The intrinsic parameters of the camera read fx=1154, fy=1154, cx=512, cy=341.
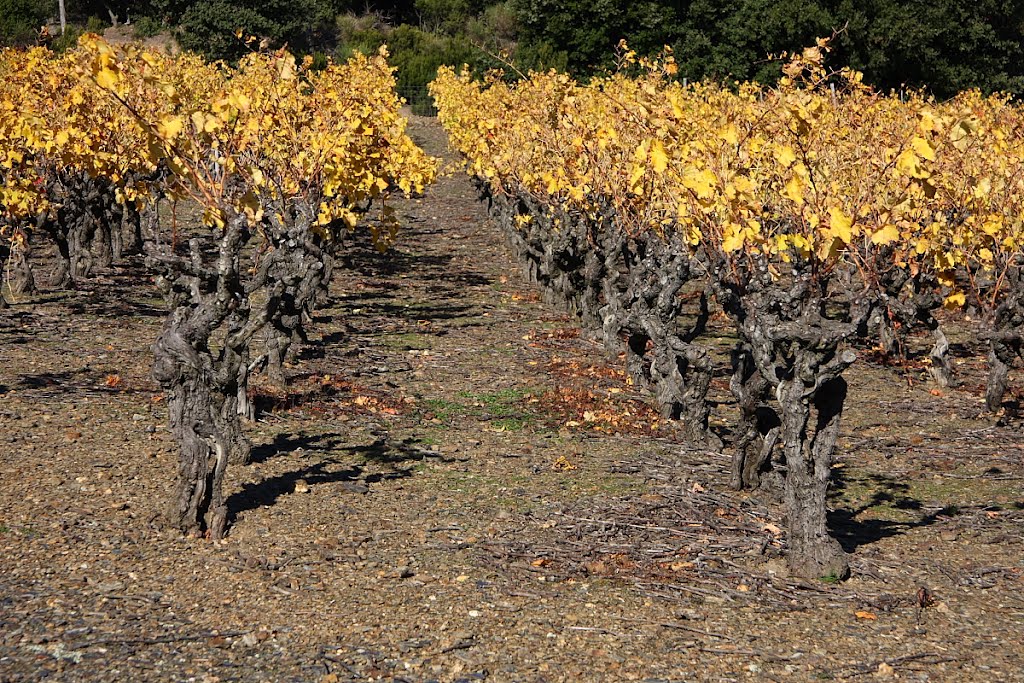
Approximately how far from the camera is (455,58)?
6750 cm

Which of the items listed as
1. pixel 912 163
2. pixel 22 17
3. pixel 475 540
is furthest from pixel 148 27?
pixel 912 163

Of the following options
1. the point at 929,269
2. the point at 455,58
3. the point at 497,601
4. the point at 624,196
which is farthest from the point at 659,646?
the point at 455,58

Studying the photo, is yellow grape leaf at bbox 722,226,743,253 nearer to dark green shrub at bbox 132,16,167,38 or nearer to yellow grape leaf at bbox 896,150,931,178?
yellow grape leaf at bbox 896,150,931,178

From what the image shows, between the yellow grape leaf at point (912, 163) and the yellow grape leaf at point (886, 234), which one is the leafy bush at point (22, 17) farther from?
the yellow grape leaf at point (912, 163)

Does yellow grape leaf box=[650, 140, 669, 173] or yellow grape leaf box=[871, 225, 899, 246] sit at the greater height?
yellow grape leaf box=[650, 140, 669, 173]

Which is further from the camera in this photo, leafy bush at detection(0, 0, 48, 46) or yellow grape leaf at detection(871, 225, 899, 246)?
leafy bush at detection(0, 0, 48, 46)

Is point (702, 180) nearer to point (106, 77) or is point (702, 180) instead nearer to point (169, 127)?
point (169, 127)

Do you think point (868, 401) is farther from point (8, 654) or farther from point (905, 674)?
point (8, 654)

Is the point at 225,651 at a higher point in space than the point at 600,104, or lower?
lower

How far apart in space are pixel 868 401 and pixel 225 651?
1065 centimetres

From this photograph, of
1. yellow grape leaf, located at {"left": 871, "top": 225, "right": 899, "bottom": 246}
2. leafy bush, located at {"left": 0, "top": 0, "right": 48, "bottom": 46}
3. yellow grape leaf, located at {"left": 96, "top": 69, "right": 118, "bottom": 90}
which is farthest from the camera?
leafy bush, located at {"left": 0, "top": 0, "right": 48, "bottom": 46}

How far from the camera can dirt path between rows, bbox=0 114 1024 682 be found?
7.58 metres

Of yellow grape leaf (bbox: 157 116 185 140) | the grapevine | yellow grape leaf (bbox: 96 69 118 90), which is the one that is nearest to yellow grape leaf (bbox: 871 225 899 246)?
the grapevine

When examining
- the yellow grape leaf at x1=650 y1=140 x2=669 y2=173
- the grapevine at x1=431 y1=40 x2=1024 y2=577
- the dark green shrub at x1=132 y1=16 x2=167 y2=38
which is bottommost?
the grapevine at x1=431 y1=40 x2=1024 y2=577
